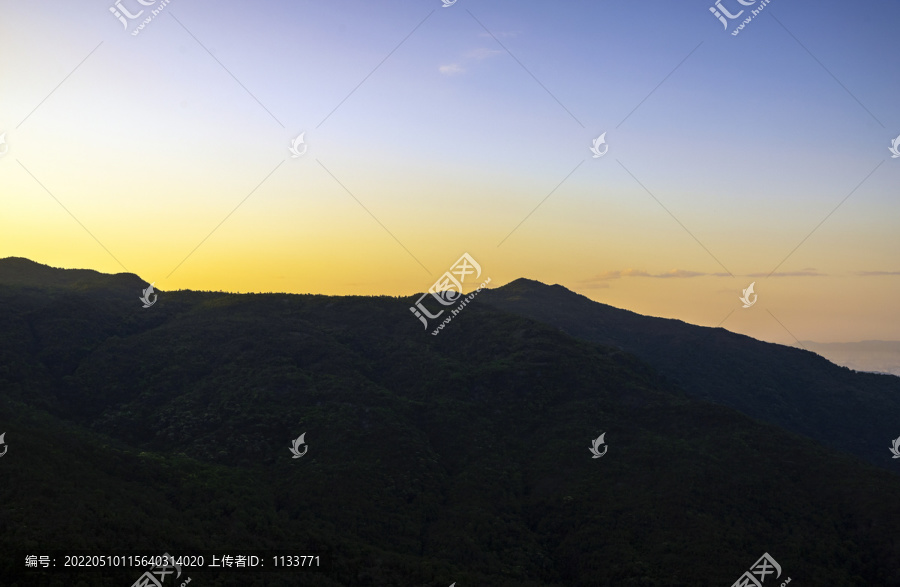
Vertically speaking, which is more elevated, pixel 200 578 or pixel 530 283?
pixel 530 283

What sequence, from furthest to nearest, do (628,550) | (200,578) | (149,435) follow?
(149,435)
(628,550)
(200,578)

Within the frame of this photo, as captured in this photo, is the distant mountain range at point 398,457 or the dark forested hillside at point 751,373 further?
the dark forested hillside at point 751,373

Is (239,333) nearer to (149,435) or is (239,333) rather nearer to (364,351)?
(364,351)

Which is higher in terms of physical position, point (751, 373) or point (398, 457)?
point (751, 373)

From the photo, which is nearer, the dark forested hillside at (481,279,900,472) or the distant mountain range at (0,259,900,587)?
the distant mountain range at (0,259,900,587)

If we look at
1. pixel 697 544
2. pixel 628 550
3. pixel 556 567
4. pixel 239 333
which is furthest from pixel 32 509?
pixel 239 333
